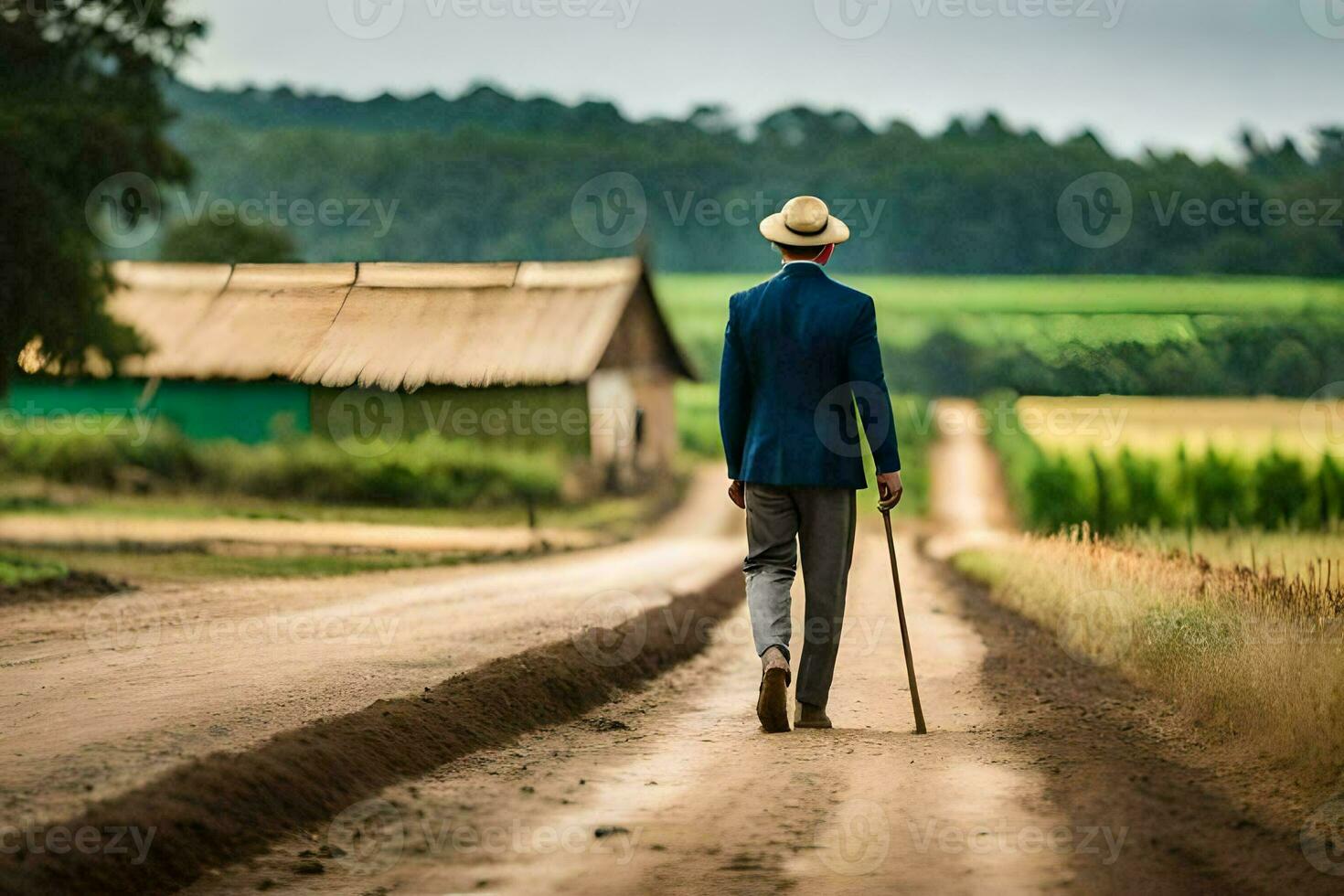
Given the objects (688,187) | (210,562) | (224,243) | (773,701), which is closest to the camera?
(773,701)

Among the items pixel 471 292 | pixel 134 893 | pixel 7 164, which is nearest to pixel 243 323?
pixel 471 292

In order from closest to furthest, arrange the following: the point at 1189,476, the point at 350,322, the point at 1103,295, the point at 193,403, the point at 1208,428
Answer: the point at 350,322, the point at 193,403, the point at 1103,295, the point at 1208,428, the point at 1189,476

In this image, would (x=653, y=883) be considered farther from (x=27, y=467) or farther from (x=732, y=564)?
(x=27, y=467)

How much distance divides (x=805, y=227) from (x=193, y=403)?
437 inches

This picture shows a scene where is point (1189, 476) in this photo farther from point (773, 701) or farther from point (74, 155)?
point (773, 701)

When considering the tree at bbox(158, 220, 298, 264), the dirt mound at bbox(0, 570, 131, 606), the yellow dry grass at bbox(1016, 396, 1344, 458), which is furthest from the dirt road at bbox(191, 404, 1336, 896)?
the yellow dry grass at bbox(1016, 396, 1344, 458)

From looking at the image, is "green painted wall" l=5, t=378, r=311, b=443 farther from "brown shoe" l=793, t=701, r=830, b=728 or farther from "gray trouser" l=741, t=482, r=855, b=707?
"brown shoe" l=793, t=701, r=830, b=728

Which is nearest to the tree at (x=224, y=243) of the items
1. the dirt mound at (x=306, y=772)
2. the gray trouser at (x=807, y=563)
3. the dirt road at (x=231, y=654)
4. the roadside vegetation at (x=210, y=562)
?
the roadside vegetation at (x=210, y=562)

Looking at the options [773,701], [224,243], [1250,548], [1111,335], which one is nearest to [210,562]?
[224,243]

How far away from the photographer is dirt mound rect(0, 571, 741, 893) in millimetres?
5527

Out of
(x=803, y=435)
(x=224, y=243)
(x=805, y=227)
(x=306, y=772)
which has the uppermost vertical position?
(x=224, y=243)

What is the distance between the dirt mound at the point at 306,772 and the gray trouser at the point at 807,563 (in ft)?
5.01

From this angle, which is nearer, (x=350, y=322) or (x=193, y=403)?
(x=350, y=322)

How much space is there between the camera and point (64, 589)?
16.2 metres
